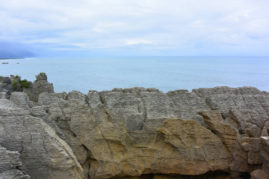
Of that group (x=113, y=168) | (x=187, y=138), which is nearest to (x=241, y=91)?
(x=187, y=138)

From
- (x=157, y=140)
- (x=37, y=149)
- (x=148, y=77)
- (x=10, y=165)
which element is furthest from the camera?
(x=148, y=77)

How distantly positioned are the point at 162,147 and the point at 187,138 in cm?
120

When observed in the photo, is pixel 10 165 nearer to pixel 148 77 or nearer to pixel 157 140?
pixel 157 140

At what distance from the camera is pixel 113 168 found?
10.2m

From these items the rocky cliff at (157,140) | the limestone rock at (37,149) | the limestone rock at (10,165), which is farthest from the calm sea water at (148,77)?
the limestone rock at (10,165)

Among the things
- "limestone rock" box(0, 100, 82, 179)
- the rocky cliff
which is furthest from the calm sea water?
"limestone rock" box(0, 100, 82, 179)

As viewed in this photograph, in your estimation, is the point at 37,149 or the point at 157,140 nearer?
the point at 37,149

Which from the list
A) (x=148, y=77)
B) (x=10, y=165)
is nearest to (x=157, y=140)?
(x=10, y=165)

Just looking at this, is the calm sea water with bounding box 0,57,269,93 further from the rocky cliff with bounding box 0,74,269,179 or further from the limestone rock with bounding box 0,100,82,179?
the limestone rock with bounding box 0,100,82,179

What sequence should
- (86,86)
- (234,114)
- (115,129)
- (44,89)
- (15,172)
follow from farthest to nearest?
1. (86,86)
2. (44,89)
3. (234,114)
4. (115,129)
5. (15,172)

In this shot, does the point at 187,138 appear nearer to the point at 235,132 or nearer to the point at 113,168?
the point at 235,132

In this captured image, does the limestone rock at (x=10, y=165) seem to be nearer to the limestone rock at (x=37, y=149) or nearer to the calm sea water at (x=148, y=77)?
the limestone rock at (x=37, y=149)

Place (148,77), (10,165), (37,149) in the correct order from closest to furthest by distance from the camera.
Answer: (10,165) < (37,149) < (148,77)

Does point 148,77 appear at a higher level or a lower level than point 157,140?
higher
